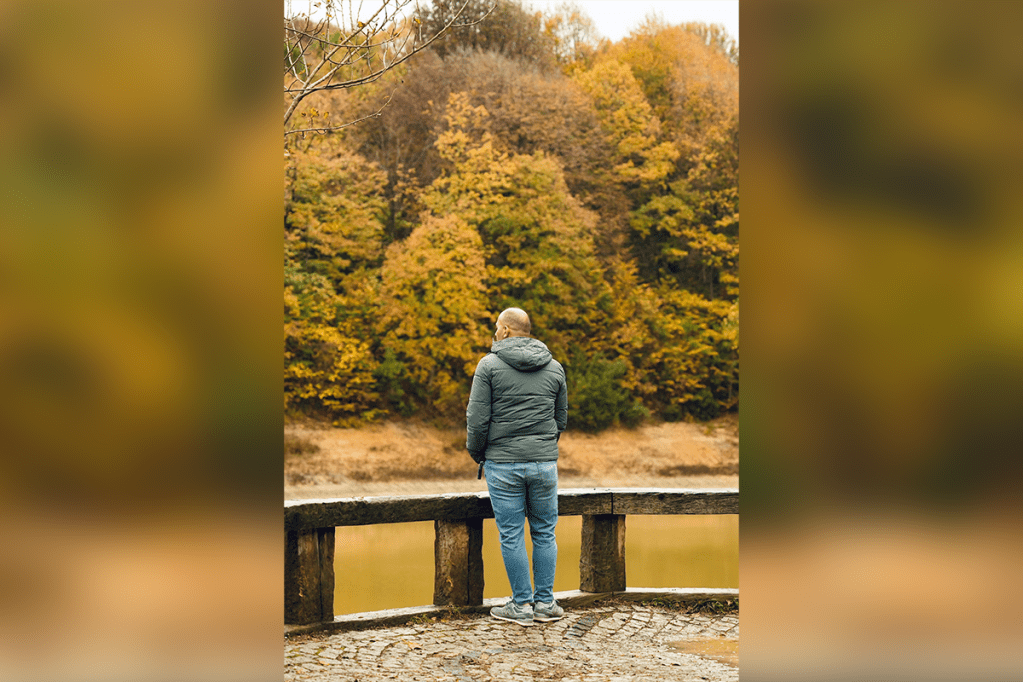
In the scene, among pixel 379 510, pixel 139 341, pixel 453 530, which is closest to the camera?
pixel 139 341

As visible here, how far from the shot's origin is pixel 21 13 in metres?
1.95

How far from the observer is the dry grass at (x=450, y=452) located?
21500 millimetres

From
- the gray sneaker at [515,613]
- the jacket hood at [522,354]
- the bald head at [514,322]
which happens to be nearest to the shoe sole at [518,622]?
the gray sneaker at [515,613]

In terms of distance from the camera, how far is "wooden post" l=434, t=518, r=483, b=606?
559 cm

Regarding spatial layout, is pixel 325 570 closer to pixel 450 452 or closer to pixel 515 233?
pixel 450 452

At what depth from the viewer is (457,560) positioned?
560cm

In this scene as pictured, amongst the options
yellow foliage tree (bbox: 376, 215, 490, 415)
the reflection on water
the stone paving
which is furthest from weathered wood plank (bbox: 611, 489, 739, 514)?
yellow foliage tree (bbox: 376, 215, 490, 415)

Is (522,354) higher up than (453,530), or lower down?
higher up

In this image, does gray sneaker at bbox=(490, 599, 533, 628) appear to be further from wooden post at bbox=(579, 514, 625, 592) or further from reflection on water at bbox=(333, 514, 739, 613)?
reflection on water at bbox=(333, 514, 739, 613)

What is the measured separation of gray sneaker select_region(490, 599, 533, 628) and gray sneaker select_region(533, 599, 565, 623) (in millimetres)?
39

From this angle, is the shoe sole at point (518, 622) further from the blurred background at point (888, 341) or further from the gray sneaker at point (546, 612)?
the blurred background at point (888, 341)

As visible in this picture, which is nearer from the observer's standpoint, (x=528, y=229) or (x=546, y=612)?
(x=546, y=612)

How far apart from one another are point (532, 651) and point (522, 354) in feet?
5.09

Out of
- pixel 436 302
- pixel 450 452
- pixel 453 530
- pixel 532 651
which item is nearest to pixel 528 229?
pixel 436 302
